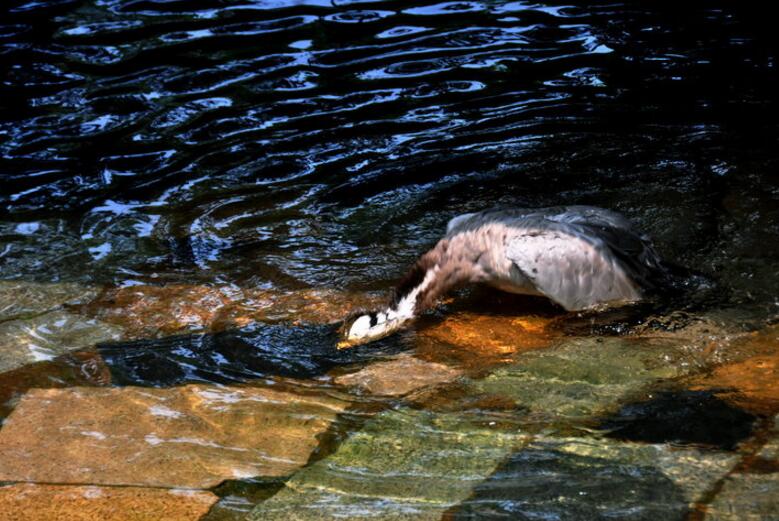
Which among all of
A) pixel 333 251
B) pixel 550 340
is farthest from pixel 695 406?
pixel 333 251

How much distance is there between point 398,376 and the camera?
4.17 metres

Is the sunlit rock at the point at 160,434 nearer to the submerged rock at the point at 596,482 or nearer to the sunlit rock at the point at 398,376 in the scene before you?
the sunlit rock at the point at 398,376

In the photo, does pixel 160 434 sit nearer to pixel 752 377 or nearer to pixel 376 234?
pixel 752 377

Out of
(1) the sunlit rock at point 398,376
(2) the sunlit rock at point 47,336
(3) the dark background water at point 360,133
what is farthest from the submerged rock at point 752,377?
(2) the sunlit rock at point 47,336

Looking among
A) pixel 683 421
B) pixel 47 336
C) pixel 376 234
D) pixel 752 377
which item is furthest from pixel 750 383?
pixel 47 336

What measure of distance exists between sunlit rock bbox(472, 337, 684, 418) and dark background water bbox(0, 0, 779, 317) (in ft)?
2.51

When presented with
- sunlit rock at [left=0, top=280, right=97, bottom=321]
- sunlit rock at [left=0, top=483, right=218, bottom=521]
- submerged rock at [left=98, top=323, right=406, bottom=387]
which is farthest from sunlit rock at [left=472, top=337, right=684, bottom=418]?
sunlit rock at [left=0, top=280, right=97, bottom=321]

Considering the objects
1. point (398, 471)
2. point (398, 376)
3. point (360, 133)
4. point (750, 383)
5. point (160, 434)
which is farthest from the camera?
point (360, 133)

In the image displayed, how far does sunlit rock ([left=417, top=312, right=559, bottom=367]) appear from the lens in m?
4.45

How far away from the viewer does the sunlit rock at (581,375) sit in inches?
148

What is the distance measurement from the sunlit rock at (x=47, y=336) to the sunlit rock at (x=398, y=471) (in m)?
1.70

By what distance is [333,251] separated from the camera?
226 inches

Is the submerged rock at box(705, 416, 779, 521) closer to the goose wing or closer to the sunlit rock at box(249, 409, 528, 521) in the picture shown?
the sunlit rock at box(249, 409, 528, 521)

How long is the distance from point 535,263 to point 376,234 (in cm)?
145
